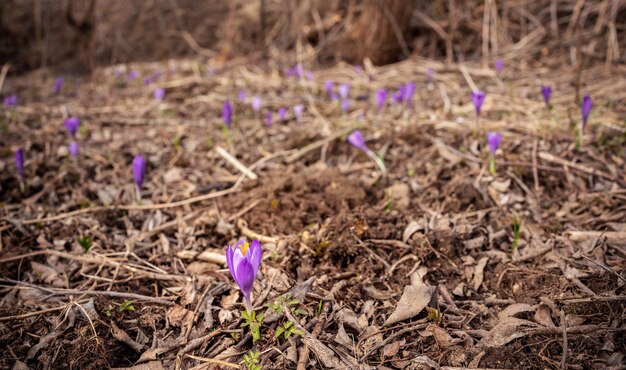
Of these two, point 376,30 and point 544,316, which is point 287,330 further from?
point 376,30

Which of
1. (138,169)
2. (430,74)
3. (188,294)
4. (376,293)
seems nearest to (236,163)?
(138,169)

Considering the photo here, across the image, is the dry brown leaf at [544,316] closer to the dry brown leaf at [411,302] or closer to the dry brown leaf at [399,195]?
the dry brown leaf at [411,302]

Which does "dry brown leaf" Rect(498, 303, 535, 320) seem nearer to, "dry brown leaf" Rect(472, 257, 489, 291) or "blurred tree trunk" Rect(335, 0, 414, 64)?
"dry brown leaf" Rect(472, 257, 489, 291)

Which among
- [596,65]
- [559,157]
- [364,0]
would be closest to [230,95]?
[364,0]

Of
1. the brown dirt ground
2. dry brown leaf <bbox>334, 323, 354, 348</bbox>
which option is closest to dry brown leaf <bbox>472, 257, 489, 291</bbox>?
the brown dirt ground

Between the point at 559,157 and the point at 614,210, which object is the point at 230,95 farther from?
the point at 614,210

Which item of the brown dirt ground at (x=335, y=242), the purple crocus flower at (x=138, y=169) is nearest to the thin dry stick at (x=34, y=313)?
the brown dirt ground at (x=335, y=242)

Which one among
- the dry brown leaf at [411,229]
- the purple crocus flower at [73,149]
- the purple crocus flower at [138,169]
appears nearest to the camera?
the dry brown leaf at [411,229]
